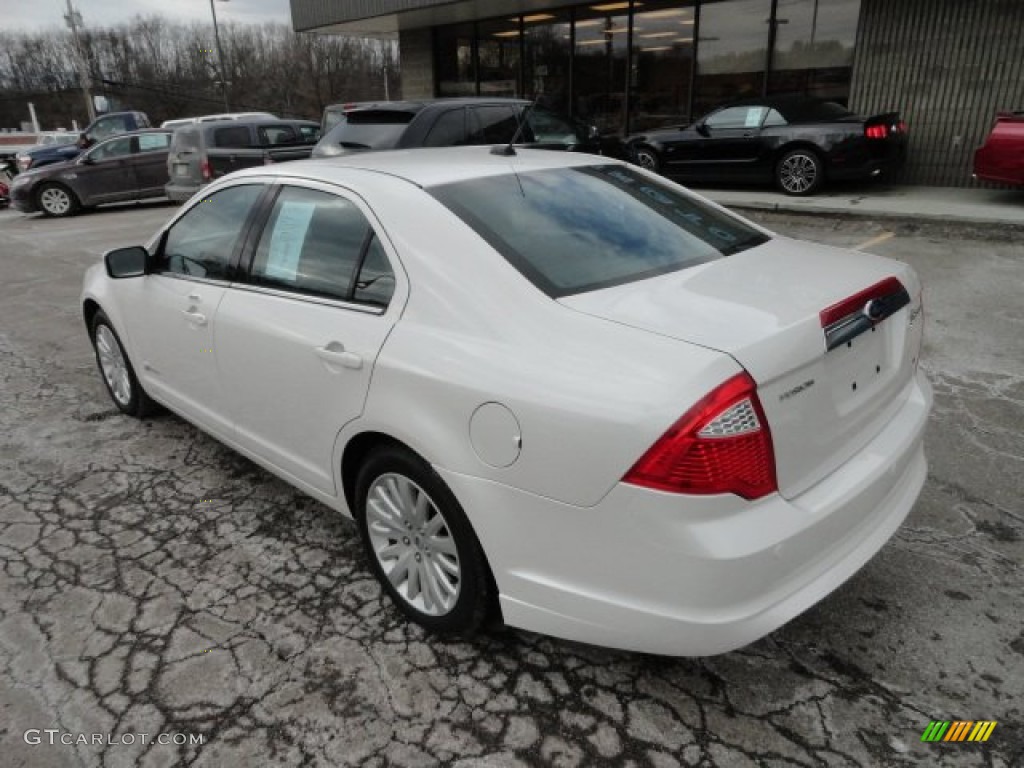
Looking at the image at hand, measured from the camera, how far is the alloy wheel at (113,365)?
4.41 meters

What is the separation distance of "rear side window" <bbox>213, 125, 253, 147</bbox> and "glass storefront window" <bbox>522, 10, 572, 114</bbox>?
20.3 ft

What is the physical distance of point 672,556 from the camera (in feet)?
6.00

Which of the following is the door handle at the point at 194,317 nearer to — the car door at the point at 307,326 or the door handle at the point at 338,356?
the car door at the point at 307,326

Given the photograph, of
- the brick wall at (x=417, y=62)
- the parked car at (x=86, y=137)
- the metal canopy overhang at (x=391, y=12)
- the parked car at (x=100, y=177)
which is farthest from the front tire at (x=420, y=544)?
the parked car at (x=86, y=137)

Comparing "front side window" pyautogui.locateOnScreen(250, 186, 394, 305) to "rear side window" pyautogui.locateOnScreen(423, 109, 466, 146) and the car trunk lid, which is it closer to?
the car trunk lid

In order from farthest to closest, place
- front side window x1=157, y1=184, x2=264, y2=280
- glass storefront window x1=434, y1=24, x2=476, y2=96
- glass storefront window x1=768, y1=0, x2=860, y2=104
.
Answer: glass storefront window x1=434, y1=24, x2=476, y2=96 < glass storefront window x1=768, y1=0, x2=860, y2=104 < front side window x1=157, y1=184, x2=264, y2=280

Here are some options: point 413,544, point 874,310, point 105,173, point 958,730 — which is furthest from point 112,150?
point 958,730

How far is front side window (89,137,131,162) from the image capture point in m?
15.4

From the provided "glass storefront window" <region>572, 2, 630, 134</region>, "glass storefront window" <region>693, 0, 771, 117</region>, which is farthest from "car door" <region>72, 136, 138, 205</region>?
"glass storefront window" <region>693, 0, 771, 117</region>

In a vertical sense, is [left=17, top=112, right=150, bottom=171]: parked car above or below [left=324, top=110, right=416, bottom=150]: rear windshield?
below

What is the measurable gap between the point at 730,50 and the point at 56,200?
45.0ft

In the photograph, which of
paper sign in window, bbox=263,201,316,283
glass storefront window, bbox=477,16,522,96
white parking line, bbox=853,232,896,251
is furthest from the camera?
glass storefront window, bbox=477,16,522,96

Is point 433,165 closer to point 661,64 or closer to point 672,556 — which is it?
point 672,556

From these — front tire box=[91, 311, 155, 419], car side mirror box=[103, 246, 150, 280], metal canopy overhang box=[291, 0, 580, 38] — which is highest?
metal canopy overhang box=[291, 0, 580, 38]
